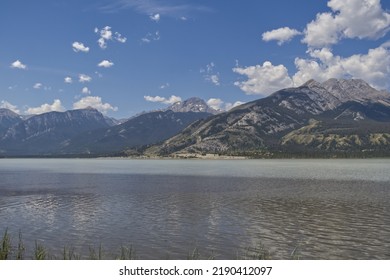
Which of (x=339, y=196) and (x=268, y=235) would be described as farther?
(x=339, y=196)

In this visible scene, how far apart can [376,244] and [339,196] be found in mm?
48888

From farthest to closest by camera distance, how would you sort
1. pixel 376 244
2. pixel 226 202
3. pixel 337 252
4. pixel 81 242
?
pixel 226 202, pixel 81 242, pixel 376 244, pixel 337 252

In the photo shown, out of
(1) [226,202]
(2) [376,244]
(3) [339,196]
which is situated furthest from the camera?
(3) [339,196]
